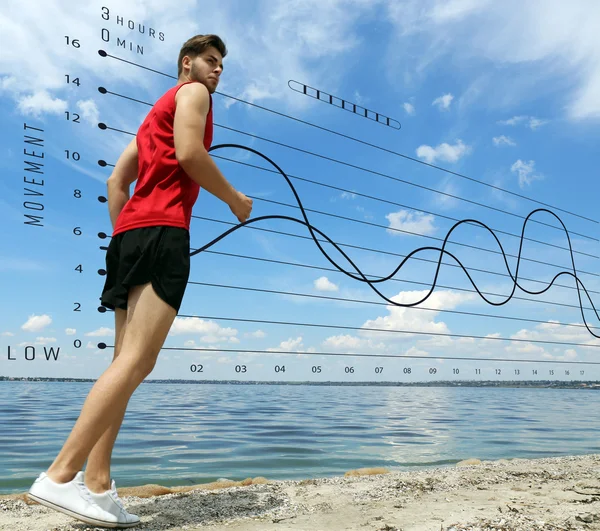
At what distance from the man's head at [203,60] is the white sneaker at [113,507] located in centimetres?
150

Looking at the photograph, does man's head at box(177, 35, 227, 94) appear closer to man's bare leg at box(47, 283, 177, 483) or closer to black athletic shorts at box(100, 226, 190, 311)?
black athletic shorts at box(100, 226, 190, 311)

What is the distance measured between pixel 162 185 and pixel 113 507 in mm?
1109

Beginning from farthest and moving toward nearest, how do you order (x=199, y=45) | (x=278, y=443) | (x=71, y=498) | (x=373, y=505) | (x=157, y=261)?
(x=278, y=443) < (x=373, y=505) < (x=199, y=45) < (x=157, y=261) < (x=71, y=498)

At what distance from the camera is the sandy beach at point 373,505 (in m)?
1.90

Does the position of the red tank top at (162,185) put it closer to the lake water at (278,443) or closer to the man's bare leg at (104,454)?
the man's bare leg at (104,454)

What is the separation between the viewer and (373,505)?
7.24 feet

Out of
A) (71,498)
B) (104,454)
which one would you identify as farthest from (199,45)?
(71,498)

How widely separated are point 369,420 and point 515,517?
7.47m

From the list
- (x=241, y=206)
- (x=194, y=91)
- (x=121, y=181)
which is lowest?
(x=241, y=206)

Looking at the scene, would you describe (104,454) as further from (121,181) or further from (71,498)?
(121,181)

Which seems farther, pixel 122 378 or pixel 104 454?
pixel 104 454

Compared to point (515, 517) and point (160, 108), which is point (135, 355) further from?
Result: point (515, 517)

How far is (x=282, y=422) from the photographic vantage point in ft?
28.7

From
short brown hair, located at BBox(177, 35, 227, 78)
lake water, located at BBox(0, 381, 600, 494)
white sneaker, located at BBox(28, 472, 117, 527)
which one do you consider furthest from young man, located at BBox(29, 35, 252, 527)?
lake water, located at BBox(0, 381, 600, 494)
